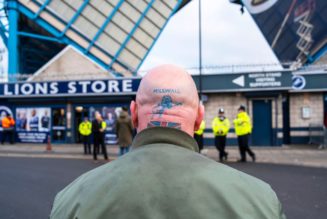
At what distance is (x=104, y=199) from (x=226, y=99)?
16.6 m

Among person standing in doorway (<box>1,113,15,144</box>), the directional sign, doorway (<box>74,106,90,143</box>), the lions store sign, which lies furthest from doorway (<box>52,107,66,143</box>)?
the directional sign

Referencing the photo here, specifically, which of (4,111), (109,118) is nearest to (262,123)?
(109,118)

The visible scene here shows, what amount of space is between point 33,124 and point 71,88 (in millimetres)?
3322

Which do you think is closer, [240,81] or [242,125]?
[242,125]

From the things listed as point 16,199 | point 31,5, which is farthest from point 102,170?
point 31,5

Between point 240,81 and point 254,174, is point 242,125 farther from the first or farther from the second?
point 240,81

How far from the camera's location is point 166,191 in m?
1.25

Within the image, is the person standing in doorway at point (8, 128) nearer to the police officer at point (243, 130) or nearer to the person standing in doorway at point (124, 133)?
the person standing in doorway at point (124, 133)

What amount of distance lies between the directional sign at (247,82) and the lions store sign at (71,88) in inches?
149

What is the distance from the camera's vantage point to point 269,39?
31.0 m

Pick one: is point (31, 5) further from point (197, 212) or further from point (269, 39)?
point (197, 212)

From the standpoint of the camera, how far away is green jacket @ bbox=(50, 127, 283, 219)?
1229 millimetres

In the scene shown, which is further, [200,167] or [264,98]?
[264,98]

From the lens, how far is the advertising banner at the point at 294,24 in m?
24.5
